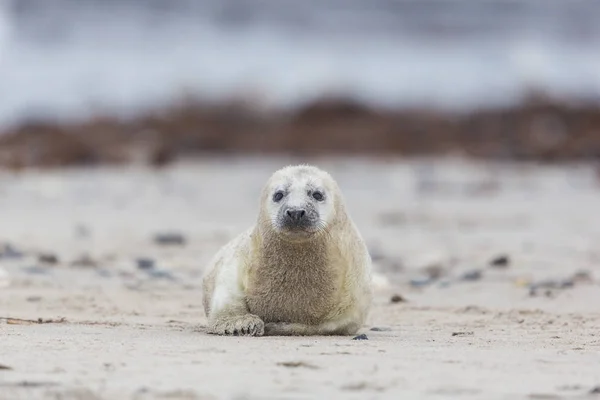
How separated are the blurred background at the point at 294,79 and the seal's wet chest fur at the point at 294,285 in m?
11.1

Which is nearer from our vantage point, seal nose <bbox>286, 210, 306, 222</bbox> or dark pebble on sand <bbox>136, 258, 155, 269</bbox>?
seal nose <bbox>286, 210, 306, 222</bbox>

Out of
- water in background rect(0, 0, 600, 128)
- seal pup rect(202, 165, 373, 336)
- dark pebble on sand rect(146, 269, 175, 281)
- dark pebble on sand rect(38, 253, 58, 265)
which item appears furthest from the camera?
water in background rect(0, 0, 600, 128)

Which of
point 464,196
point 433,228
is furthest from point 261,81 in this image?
point 433,228

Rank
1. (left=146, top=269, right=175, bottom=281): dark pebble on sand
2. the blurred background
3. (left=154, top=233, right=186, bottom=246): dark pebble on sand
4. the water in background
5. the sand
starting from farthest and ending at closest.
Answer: the water in background < the blurred background < (left=154, top=233, right=186, bottom=246): dark pebble on sand < (left=146, top=269, right=175, bottom=281): dark pebble on sand < the sand

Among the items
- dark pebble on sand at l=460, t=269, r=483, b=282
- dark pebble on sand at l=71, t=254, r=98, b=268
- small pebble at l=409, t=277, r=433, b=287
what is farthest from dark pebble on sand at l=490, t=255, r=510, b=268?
dark pebble on sand at l=71, t=254, r=98, b=268

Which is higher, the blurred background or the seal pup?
the blurred background

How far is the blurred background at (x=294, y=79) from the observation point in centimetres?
1998

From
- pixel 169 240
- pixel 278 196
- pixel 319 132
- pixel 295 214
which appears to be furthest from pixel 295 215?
pixel 319 132

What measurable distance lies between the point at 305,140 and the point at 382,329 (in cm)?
1332

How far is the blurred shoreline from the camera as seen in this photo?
61.9 feet

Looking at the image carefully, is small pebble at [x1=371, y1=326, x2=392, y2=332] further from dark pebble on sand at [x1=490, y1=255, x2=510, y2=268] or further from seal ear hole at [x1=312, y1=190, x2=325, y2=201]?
dark pebble on sand at [x1=490, y1=255, x2=510, y2=268]

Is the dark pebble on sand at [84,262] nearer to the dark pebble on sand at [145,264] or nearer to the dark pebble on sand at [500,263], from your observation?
the dark pebble on sand at [145,264]

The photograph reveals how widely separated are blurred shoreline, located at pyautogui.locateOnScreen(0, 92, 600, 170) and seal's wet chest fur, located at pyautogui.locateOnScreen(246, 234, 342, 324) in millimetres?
11715

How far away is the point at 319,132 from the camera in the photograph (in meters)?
Answer: 20.4
